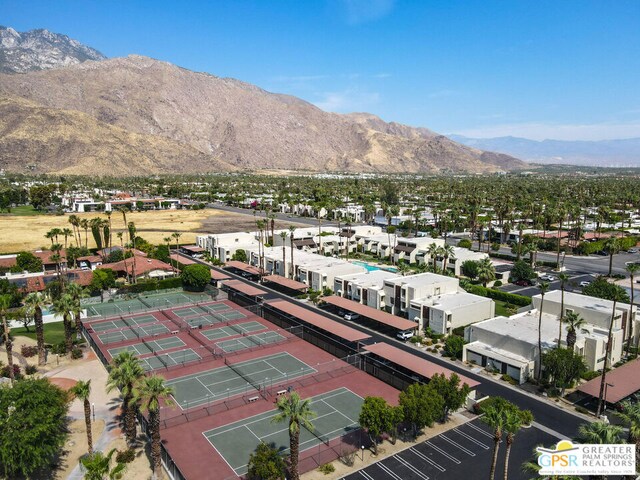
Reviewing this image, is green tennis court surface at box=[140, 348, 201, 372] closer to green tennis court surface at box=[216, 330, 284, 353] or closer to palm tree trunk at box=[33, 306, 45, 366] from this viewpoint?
green tennis court surface at box=[216, 330, 284, 353]

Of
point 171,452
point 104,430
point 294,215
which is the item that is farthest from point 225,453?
point 294,215

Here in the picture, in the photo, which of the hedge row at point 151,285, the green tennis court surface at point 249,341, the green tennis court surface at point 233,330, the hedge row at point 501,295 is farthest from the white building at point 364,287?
the hedge row at point 151,285

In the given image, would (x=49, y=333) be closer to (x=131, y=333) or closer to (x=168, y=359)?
(x=131, y=333)

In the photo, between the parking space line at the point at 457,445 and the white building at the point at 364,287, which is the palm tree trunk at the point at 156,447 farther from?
the white building at the point at 364,287

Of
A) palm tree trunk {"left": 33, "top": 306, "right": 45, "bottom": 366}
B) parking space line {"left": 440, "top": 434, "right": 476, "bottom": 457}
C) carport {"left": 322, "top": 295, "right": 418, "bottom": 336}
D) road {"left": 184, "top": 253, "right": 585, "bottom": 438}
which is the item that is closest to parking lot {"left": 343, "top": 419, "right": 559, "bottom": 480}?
parking space line {"left": 440, "top": 434, "right": 476, "bottom": 457}

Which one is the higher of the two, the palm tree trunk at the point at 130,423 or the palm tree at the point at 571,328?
the palm tree at the point at 571,328
